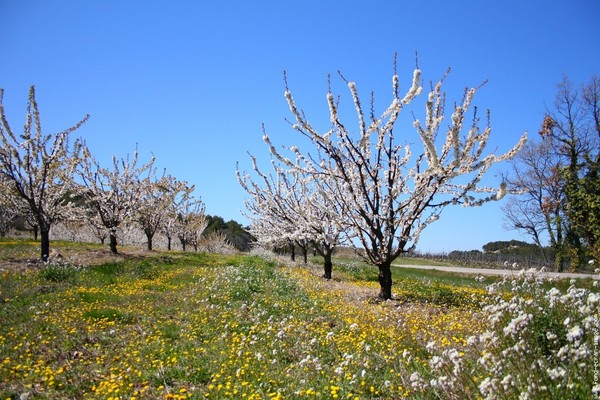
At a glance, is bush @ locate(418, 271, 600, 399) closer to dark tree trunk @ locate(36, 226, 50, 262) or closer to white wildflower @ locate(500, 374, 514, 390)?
white wildflower @ locate(500, 374, 514, 390)

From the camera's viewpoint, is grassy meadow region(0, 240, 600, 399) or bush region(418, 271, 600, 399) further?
grassy meadow region(0, 240, 600, 399)

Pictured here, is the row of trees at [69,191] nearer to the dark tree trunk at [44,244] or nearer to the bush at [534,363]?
the dark tree trunk at [44,244]

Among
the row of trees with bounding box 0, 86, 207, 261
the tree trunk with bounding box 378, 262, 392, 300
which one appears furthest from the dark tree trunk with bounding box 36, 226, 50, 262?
the tree trunk with bounding box 378, 262, 392, 300

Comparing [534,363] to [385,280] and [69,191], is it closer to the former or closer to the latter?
[385,280]

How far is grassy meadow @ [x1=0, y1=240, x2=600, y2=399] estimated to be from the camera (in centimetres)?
358

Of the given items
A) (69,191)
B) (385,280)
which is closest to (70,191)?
(69,191)

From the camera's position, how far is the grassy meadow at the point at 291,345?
11.7 feet

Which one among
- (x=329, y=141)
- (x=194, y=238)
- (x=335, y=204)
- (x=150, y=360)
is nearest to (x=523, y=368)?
(x=150, y=360)

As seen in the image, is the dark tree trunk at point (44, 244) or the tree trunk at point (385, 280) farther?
the dark tree trunk at point (44, 244)

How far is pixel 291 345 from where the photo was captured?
21.1ft

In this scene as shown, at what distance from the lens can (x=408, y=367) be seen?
5.12 m

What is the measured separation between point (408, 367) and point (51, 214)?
18.8 metres

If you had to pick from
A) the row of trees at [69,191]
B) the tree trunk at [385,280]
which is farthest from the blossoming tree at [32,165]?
the tree trunk at [385,280]

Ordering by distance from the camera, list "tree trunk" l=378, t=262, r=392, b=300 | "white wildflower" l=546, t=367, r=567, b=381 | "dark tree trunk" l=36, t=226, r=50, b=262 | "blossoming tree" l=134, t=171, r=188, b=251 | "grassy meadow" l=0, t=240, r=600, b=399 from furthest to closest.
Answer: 1. "blossoming tree" l=134, t=171, r=188, b=251
2. "dark tree trunk" l=36, t=226, r=50, b=262
3. "tree trunk" l=378, t=262, r=392, b=300
4. "grassy meadow" l=0, t=240, r=600, b=399
5. "white wildflower" l=546, t=367, r=567, b=381
